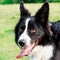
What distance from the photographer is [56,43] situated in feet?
19.8

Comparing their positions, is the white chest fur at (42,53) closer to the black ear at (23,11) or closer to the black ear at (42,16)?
the black ear at (42,16)

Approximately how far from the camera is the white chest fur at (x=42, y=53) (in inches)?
234

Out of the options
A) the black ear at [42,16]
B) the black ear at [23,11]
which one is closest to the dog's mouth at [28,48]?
the black ear at [42,16]

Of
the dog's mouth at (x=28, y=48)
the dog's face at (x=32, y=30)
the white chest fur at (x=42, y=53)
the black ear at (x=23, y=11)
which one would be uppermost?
the black ear at (x=23, y=11)

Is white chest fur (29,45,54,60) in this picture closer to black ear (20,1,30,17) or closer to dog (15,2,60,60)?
dog (15,2,60,60)

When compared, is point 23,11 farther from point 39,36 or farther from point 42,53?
point 42,53

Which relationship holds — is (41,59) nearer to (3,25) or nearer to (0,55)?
(0,55)

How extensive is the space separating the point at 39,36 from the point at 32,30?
6.2 inches

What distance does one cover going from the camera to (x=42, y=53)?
6.01 meters

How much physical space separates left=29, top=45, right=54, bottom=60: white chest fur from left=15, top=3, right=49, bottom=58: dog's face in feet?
0.32

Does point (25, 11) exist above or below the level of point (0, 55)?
above

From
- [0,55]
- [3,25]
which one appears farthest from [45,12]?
[3,25]

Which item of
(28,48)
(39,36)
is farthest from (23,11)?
(28,48)

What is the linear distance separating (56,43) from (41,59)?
391 mm
